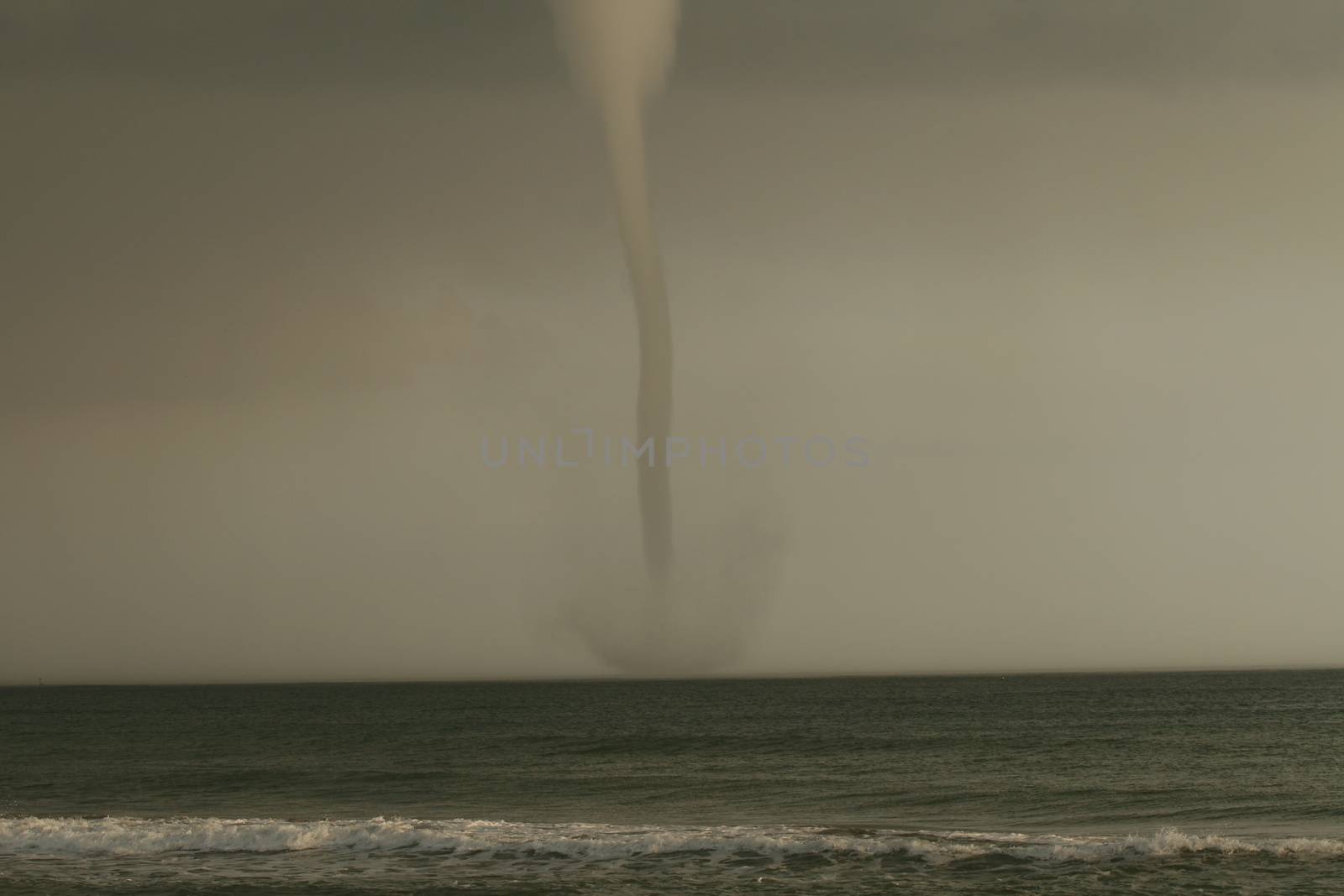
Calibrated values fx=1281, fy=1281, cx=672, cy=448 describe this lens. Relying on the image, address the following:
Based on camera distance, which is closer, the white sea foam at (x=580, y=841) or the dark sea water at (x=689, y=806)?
the dark sea water at (x=689, y=806)

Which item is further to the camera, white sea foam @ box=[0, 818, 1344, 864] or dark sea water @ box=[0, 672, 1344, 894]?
white sea foam @ box=[0, 818, 1344, 864]

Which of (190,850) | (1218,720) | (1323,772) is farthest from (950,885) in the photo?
(1218,720)

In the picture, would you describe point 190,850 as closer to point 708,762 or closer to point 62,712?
point 708,762

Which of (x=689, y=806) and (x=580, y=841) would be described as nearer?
(x=580, y=841)

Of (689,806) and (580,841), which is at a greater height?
(580,841)
